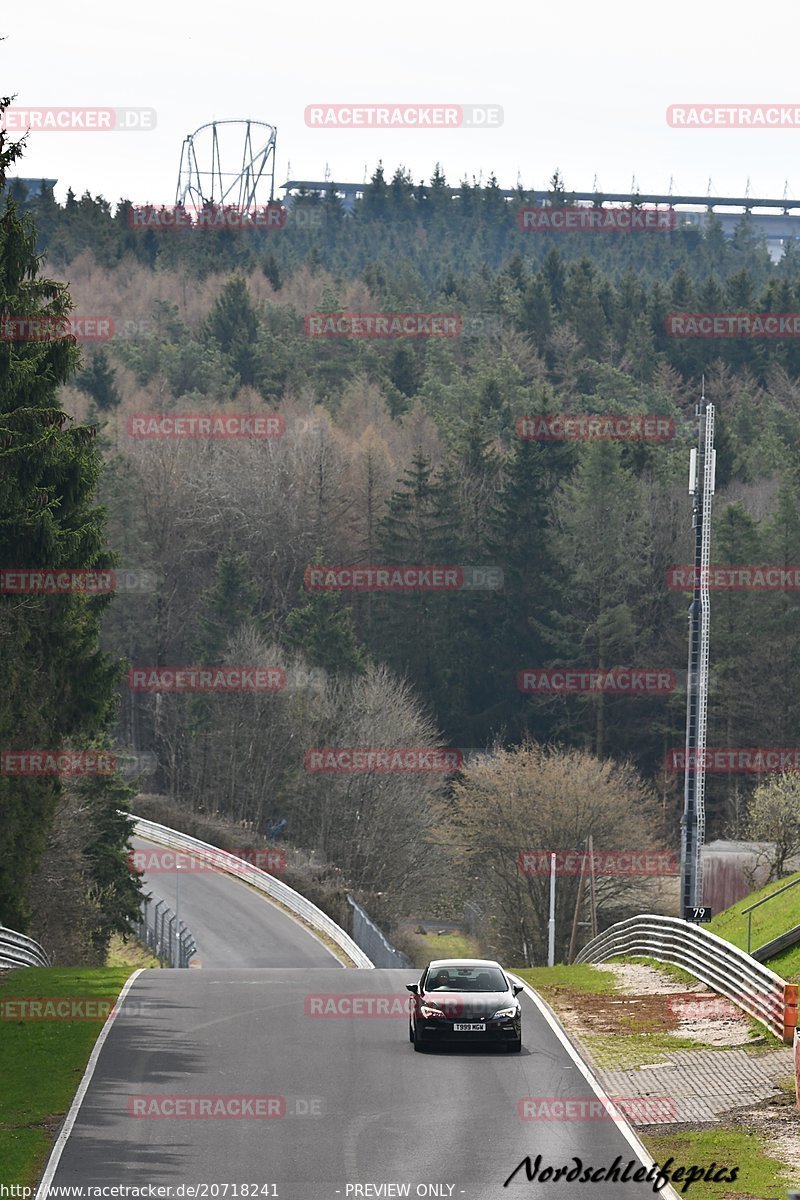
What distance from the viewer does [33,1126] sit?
17375mm

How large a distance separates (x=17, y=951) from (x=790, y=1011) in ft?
48.0

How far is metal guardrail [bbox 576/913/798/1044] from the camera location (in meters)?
22.1

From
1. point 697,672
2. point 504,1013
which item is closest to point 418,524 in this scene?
point 697,672

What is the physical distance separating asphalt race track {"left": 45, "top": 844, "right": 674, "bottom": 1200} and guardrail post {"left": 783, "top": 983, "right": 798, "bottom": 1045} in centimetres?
272

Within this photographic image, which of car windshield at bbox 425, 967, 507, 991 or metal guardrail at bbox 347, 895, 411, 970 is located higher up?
car windshield at bbox 425, 967, 507, 991

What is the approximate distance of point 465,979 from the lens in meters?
22.1

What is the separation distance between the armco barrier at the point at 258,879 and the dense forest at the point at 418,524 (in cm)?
486

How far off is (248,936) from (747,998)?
32625 mm

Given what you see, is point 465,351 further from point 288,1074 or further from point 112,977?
point 288,1074

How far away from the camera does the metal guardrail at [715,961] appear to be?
22062 mm

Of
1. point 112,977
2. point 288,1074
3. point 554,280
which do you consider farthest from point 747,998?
point 554,280
